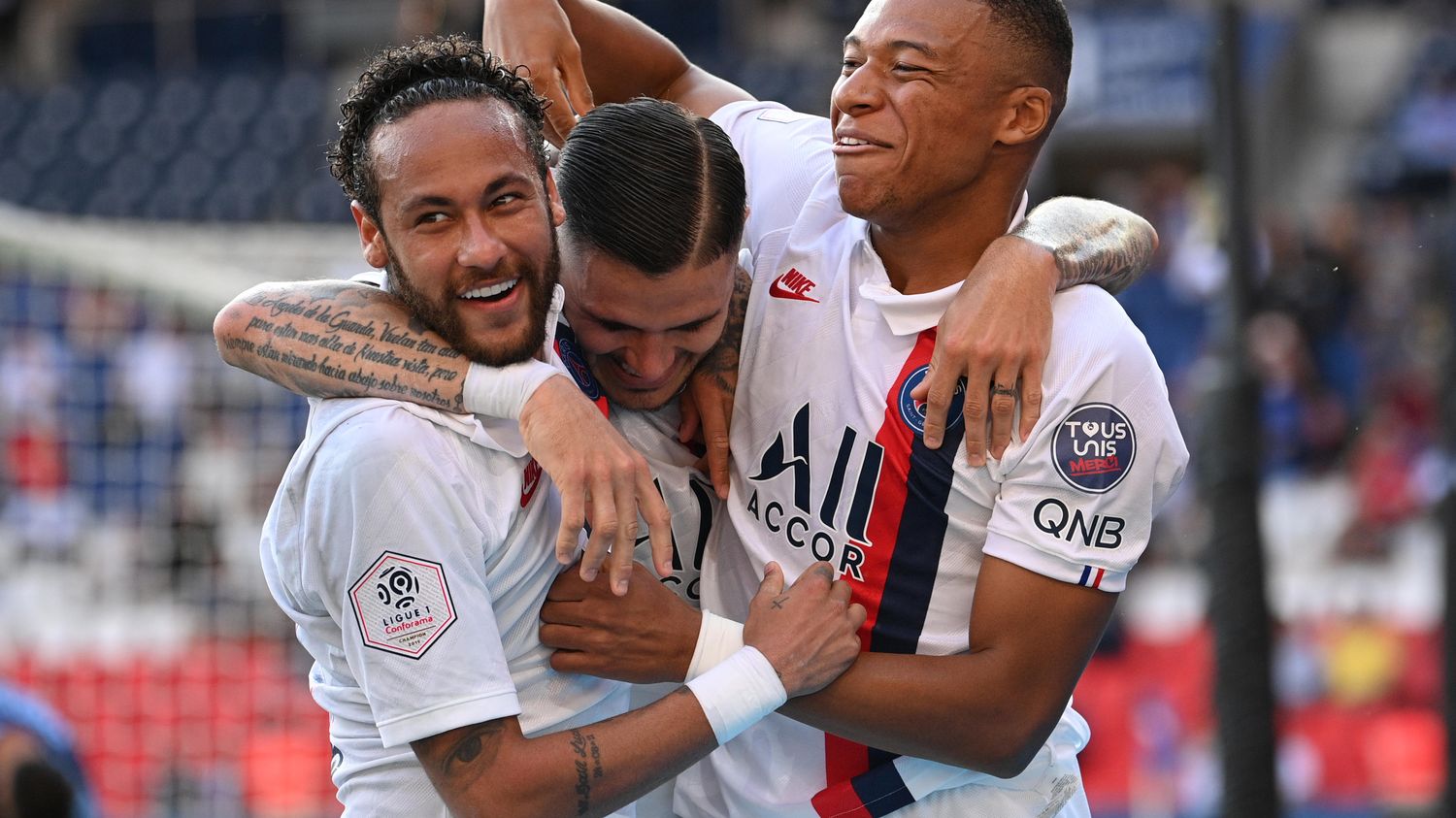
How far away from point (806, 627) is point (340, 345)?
0.94 metres

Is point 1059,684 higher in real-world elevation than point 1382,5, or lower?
higher

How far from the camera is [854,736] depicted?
294 cm

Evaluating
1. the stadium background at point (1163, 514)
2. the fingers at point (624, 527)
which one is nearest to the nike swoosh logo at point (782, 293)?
the fingers at point (624, 527)

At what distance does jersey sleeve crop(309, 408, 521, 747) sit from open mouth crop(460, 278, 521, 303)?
0.78ft

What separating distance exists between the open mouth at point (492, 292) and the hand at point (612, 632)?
0.50 meters

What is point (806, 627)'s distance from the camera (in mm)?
2906

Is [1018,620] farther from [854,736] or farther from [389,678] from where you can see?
[389,678]

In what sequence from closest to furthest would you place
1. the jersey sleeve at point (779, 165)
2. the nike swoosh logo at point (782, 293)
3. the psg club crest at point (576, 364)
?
the psg club crest at point (576, 364) → the nike swoosh logo at point (782, 293) → the jersey sleeve at point (779, 165)

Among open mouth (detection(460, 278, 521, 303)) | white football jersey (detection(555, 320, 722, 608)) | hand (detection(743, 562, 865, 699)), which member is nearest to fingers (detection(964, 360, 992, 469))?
hand (detection(743, 562, 865, 699))

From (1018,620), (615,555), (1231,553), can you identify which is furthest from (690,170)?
(1231,553)

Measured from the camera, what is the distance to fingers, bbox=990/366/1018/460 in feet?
9.53

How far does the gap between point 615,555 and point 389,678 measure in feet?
1.37

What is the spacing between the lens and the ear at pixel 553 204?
9.54 feet

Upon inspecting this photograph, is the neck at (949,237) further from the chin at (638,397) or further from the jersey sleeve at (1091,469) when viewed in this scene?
the chin at (638,397)
